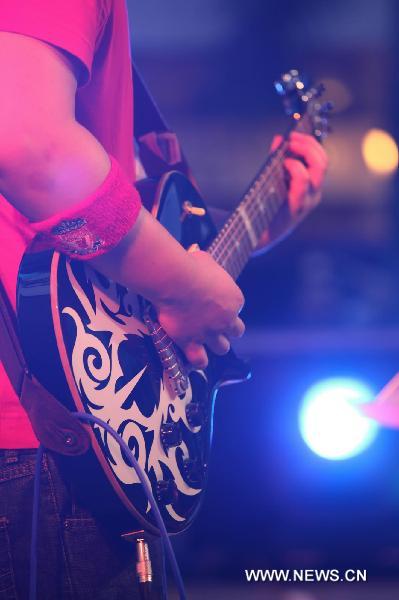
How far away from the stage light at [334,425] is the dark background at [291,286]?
0.43 ft

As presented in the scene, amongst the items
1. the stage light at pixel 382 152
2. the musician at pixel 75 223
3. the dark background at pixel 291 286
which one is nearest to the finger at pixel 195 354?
the musician at pixel 75 223

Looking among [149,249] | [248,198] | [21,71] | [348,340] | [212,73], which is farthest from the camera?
[212,73]

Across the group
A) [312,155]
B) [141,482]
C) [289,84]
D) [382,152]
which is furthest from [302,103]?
[382,152]

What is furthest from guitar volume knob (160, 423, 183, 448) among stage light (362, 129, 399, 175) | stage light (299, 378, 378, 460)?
stage light (362, 129, 399, 175)

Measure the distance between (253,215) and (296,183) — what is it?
23cm

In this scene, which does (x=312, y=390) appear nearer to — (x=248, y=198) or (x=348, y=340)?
(x=348, y=340)

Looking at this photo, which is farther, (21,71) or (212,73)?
(212,73)

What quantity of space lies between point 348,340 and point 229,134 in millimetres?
4222

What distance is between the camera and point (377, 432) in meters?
3.32

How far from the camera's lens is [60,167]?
112 cm

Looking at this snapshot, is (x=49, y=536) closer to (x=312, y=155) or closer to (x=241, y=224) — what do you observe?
(x=241, y=224)

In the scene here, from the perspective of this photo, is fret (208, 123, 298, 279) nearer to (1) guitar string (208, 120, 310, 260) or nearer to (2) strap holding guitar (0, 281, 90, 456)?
(1) guitar string (208, 120, 310, 260)

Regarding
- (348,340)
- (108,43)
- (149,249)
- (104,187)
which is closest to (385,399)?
(149,249)

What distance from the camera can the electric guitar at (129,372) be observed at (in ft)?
3.85
